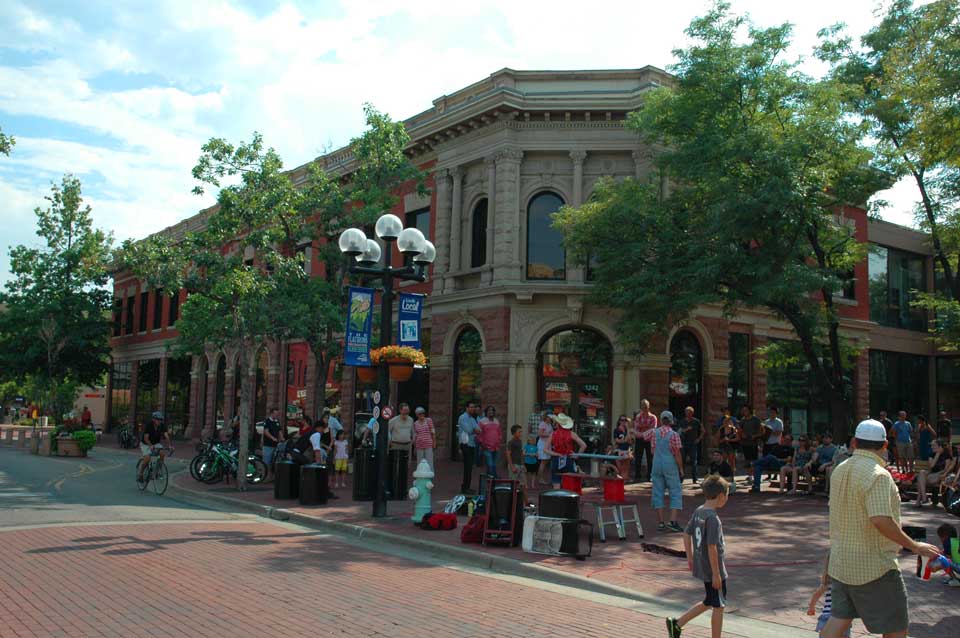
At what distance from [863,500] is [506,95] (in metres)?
19.3

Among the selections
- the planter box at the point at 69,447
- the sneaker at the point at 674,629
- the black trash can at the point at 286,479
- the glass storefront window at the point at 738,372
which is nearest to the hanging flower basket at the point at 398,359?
the black trash can at the point at 286,479

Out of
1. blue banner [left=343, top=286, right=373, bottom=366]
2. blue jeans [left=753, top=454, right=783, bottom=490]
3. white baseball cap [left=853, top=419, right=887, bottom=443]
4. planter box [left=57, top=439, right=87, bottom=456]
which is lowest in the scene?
planter box [left=57, top=439, right=87, bottom=456]

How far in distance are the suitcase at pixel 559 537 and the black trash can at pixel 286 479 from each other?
23.0 ft

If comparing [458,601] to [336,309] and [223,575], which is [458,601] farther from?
[336,309]

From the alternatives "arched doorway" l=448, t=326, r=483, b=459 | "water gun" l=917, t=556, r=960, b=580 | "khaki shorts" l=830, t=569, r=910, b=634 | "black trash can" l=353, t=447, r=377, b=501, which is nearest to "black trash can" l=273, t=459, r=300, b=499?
"black trash can" l=353, t=447, r=377, b=501

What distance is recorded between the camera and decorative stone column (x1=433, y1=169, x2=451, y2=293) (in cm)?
2500

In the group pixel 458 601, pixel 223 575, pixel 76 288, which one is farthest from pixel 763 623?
pixel 76 288

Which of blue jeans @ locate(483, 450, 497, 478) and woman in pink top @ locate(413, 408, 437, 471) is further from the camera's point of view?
blue jeans @ locate(483, 450, 497, 478)

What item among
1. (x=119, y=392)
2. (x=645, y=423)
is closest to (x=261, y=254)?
(x=645, y=423)

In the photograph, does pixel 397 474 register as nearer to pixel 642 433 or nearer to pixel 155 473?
pixel 642 433

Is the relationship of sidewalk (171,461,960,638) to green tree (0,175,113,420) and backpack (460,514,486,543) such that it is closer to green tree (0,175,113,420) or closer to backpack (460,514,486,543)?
backpack (460,514,486,543)

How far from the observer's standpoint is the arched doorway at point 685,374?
2253 cm

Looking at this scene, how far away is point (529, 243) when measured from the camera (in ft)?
75.9

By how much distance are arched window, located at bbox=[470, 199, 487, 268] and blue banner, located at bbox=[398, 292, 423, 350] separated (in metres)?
10.0
